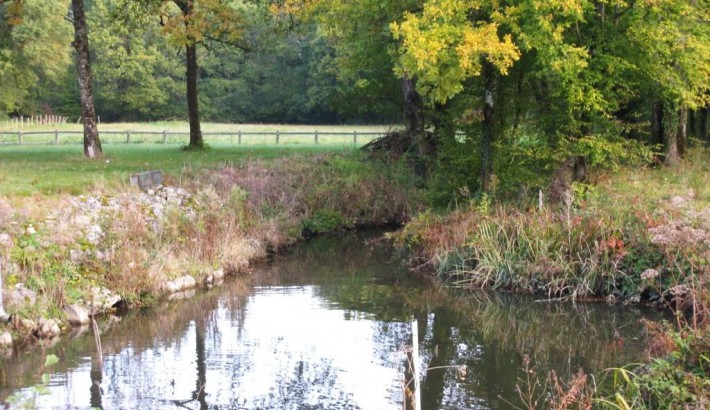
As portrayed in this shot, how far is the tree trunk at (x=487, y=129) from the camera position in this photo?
63.8ft

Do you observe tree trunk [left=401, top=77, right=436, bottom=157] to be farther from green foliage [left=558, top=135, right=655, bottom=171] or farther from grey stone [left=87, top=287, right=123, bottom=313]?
grey stone [left=87, top=287, right=123, bottom=313]

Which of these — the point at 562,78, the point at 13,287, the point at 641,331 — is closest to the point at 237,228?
the point at 13,287

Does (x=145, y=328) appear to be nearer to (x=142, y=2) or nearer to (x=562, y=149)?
(x=562, y=149)

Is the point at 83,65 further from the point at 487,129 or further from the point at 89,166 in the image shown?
the point at 487,129

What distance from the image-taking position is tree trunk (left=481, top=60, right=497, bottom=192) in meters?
19.5

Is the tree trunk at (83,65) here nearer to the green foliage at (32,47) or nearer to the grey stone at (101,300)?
the grey stone at (101,300)

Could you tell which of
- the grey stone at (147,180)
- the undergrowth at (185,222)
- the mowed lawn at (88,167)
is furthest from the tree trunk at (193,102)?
the grey stone at (147,180)

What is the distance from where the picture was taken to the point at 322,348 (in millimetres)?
12258

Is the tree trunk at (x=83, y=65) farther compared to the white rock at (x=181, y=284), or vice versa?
the tree trunk at (x=83, y=65)

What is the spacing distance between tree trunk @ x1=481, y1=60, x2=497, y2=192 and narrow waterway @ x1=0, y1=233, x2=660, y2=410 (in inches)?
152

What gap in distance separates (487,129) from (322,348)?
9.09 m

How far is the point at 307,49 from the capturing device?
72562mm

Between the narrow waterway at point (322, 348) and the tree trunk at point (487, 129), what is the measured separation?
152 inches

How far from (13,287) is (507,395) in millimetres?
7659
